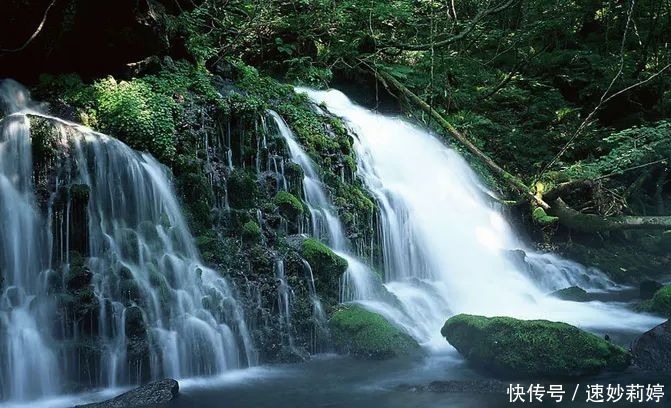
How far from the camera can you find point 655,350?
22.3 feet

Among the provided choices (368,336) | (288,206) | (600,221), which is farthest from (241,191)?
(600,221)

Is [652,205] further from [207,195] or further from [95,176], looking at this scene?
[95,176]

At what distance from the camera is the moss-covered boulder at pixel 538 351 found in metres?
6.52

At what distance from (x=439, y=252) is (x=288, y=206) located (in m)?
3.63

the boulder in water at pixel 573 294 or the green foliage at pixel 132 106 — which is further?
the boulder in water at pixel 573 294

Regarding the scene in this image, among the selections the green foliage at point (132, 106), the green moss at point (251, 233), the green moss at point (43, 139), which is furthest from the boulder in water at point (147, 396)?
the green foliage at point (132, 106)

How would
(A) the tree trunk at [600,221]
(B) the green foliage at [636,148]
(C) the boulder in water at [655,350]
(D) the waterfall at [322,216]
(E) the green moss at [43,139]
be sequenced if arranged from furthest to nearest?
(A) the tree trunk at [600,221], (B) the green foliage at [636,148], (D) the waterfall at [322,216], (E) the green moss at [43,139], (C) the boulder in water at [655,350]

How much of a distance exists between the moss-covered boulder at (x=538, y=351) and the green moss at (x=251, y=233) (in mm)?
3253

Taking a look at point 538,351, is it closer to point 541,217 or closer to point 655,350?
point 655,350

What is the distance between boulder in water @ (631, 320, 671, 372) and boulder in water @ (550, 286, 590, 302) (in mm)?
3710

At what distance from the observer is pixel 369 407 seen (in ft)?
19.3

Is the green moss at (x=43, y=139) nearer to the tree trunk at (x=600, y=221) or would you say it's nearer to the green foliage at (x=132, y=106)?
the green foliage at (x=132, y=106)

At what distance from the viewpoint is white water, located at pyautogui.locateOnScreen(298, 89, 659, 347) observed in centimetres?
916

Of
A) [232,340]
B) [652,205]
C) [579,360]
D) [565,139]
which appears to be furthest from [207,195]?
[652,205]
